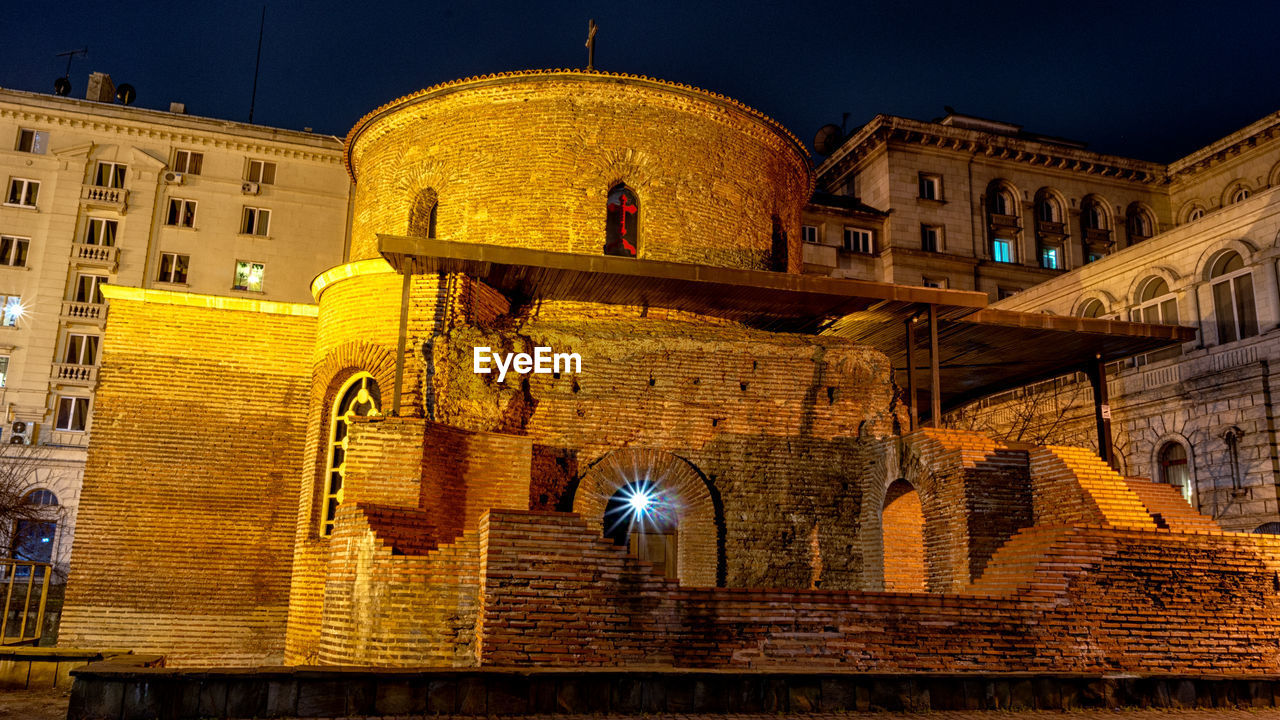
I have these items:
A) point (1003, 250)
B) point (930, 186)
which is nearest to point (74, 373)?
point (930, 186)

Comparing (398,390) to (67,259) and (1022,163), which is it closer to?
(67,259)

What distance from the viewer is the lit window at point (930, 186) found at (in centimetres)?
3556

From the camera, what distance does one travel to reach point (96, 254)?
105 ft

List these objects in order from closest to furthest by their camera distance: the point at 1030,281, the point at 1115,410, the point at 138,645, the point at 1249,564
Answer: the point at 1249,564, the point at 138,645, the point at 1115,410, the point at 1030,281

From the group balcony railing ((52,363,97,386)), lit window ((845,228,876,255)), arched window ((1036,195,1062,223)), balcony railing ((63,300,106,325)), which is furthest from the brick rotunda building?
arched window ((1036,195,1062,223))

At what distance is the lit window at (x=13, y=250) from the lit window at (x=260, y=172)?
7297 millimetres

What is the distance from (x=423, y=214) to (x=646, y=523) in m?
7.22

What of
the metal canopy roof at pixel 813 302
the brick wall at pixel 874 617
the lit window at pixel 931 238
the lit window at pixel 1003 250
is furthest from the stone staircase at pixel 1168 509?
the lit window at pixel 1003 250

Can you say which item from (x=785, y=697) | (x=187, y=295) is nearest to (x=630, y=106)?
(x=187, y=295)

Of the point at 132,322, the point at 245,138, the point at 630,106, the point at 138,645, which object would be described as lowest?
the point at 138,645

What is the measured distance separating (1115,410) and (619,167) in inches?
600

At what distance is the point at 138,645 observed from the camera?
1606 centimetres

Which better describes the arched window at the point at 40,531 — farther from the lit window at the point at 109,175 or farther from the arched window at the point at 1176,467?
the arched window at the point at 1176,467

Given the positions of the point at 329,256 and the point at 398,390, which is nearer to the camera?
the point at 398,390
